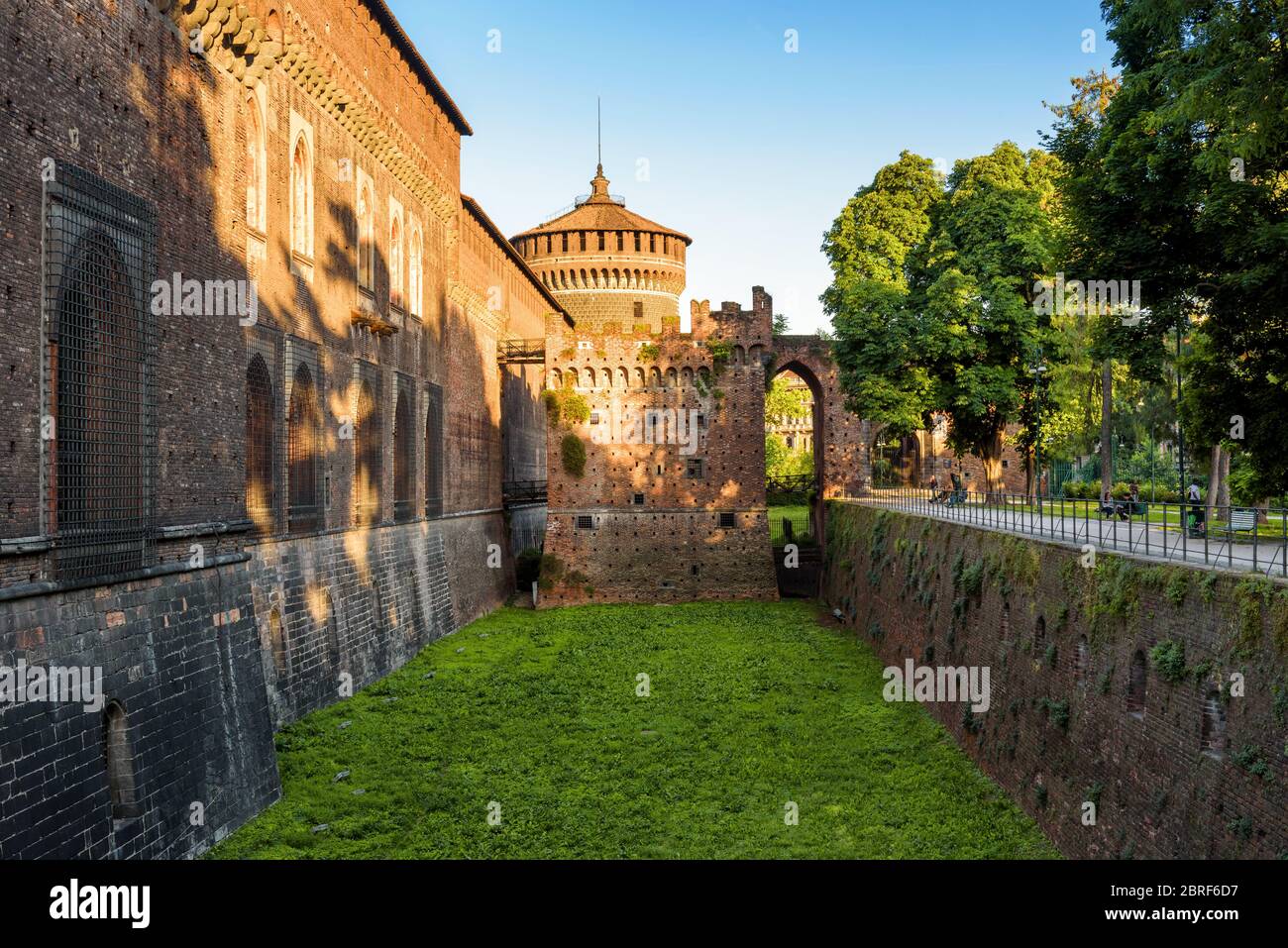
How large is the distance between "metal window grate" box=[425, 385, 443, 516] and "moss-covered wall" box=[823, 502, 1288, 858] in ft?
48.6

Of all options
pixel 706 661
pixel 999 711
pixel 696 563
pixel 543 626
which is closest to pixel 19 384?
pixel 999 711

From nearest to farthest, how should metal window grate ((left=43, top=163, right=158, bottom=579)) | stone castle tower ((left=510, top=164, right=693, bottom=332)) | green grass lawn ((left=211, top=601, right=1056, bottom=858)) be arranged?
1. metal window grate ((left=43, top=163, right=158, bottom=579))
2. green grass lawn ((left=211, top=601, right=1056, bottom=858))
3. stone castle tower ((left=510, top=164, right=693, bottom=332))

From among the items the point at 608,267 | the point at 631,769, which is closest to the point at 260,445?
the point at 631,769

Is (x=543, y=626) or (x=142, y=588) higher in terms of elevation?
(x=142, y=588)

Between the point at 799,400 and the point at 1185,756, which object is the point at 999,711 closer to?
the point at 1185,756

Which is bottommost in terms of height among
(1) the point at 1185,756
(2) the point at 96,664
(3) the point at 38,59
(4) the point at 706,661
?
(4) the point at 706,661

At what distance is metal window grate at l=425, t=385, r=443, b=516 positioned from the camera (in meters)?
28.9

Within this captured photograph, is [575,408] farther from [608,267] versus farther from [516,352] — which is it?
[608,267]

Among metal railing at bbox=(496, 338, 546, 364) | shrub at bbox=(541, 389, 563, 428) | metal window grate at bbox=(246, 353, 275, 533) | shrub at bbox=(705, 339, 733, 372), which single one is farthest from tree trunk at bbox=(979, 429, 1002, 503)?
metal window grate at bbox=(246, 353, 275, 533)

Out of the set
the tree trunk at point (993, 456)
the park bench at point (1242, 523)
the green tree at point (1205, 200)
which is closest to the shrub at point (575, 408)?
the tree trunk at point (993, 456)

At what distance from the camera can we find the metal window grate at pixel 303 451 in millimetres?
19547

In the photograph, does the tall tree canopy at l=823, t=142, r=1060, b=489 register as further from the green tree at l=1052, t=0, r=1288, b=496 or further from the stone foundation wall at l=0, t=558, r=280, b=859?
the stone foundation wall at l=0, t=558, r=280, b=859
